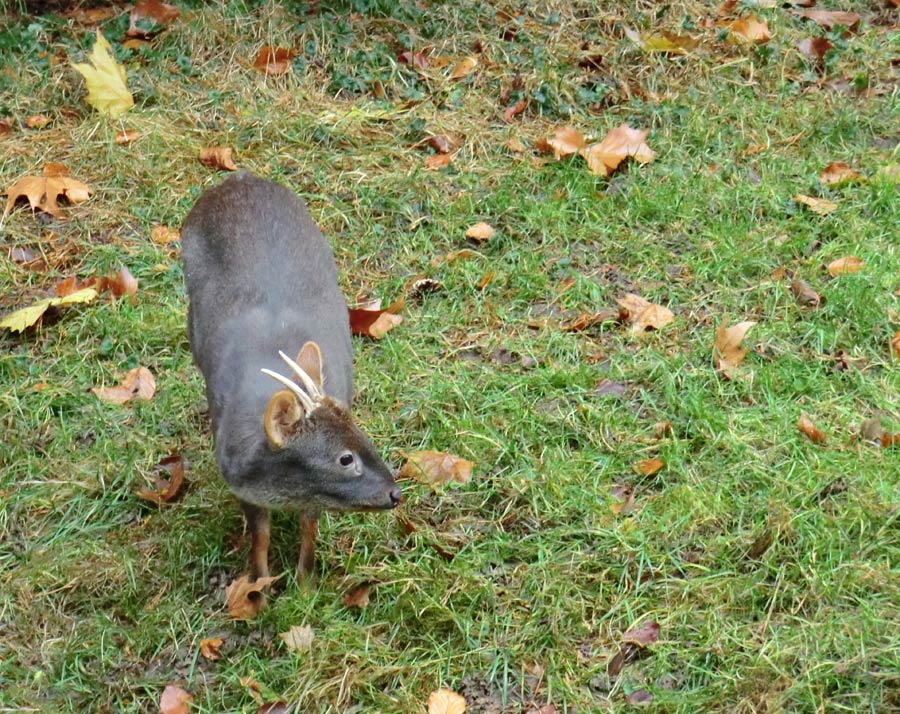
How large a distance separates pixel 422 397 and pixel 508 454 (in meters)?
0.51

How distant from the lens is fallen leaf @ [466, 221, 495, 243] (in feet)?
19.1

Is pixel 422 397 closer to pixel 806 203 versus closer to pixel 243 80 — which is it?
pixel 806 203

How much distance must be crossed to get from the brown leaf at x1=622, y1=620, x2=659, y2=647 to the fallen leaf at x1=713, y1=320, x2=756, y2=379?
137 cm

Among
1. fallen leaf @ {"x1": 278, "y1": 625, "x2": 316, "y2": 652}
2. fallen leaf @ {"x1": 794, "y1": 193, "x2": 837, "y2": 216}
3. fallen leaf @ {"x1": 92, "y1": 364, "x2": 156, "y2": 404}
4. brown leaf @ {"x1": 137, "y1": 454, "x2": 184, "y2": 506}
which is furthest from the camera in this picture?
fallen leaf @ {"x1": 794, "y1": 193, "x2": 837, "y2": 216}

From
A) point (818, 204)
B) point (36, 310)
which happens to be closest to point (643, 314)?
point (818, 204)

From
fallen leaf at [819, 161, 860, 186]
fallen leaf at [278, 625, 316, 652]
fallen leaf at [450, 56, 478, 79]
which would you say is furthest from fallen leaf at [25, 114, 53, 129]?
fallen leaf at [819, 161, 860, 186]

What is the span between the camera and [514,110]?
6621mm

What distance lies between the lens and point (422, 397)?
16.0 ft

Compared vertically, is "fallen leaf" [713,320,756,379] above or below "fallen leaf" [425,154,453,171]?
above

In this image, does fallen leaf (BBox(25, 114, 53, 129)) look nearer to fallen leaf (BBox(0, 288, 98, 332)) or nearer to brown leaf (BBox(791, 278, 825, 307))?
fallen leaf (BBox(0, 288, 98, 332))

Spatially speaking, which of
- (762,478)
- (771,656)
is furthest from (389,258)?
(771,656)

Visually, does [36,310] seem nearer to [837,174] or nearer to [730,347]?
[730,347]

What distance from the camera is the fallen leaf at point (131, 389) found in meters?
5.02

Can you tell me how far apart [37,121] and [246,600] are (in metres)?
3.74
